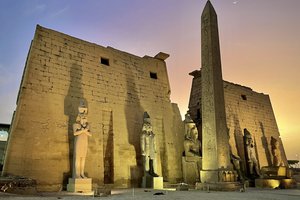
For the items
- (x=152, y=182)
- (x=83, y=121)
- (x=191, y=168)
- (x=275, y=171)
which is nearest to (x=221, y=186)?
(x=152, y=182)

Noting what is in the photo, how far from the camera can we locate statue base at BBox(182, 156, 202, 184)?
973 centimetres

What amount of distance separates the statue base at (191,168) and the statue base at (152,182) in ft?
4.68

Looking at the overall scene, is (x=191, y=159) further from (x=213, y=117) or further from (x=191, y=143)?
(x=213, y=117)

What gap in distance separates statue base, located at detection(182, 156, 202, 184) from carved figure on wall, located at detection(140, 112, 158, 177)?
4.64ft

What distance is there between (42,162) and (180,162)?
16.9ft

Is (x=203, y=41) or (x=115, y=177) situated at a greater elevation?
(x=203, y=41)

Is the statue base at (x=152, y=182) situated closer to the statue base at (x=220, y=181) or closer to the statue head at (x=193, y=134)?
the statue base at (x=220, y=181)

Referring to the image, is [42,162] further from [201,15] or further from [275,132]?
[275,132]

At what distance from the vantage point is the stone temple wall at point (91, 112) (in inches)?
294

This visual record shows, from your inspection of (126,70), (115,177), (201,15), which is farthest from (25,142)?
(201,15)

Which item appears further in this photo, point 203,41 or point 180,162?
point 180,162

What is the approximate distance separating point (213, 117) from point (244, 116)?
24.0ft

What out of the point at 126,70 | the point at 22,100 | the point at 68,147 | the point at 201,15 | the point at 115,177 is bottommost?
the point at 115,177

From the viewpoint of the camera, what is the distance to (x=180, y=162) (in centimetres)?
1061
